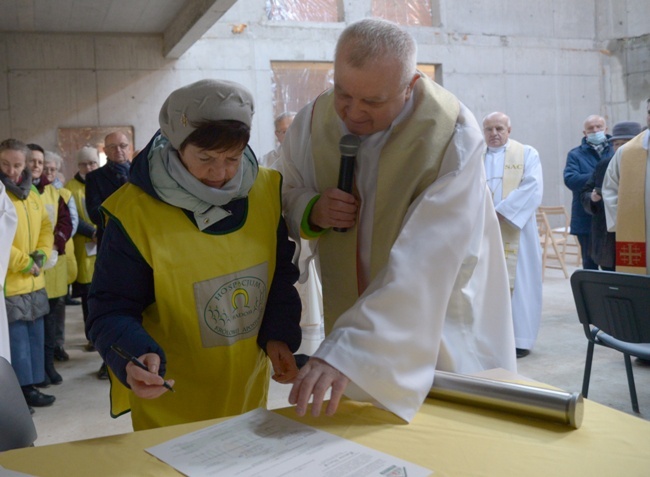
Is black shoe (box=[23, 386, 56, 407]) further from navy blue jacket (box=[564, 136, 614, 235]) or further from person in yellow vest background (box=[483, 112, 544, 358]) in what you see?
navy blue jacket (box=[564, 136, 614, 235])

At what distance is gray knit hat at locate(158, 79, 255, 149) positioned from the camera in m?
1.59

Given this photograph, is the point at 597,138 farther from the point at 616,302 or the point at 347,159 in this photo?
the point at 347,159

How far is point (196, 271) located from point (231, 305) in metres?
0.13

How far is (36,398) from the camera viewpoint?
4.43 m

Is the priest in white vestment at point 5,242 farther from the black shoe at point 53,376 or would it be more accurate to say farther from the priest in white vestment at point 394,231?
the priest in white vestment at point 394,231

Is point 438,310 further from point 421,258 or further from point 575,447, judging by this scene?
point 575,447

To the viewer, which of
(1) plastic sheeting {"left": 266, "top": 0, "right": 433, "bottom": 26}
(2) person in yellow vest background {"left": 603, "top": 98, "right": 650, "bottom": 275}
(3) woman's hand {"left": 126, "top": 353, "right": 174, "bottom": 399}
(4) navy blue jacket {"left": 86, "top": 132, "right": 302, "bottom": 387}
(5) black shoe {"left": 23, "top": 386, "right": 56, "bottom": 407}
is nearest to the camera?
(3) woman's hand {"left": 126, "top": 353, "right": 174, "bottom": 399}

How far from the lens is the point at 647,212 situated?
4777 millimetres

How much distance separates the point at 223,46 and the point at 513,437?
8.53 meters

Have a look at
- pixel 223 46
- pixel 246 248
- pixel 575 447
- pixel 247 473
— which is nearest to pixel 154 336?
pixel 246 248

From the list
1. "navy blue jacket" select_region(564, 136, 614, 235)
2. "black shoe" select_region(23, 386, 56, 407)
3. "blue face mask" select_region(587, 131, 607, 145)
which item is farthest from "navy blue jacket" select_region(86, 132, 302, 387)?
"blue face mask" select_region(587, 131, 607, 145)

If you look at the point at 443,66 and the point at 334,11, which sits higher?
the point at 334,11

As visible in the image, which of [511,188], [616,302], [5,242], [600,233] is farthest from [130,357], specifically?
[600,233]

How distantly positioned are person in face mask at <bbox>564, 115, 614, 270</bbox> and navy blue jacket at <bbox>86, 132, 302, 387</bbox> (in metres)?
5.24
